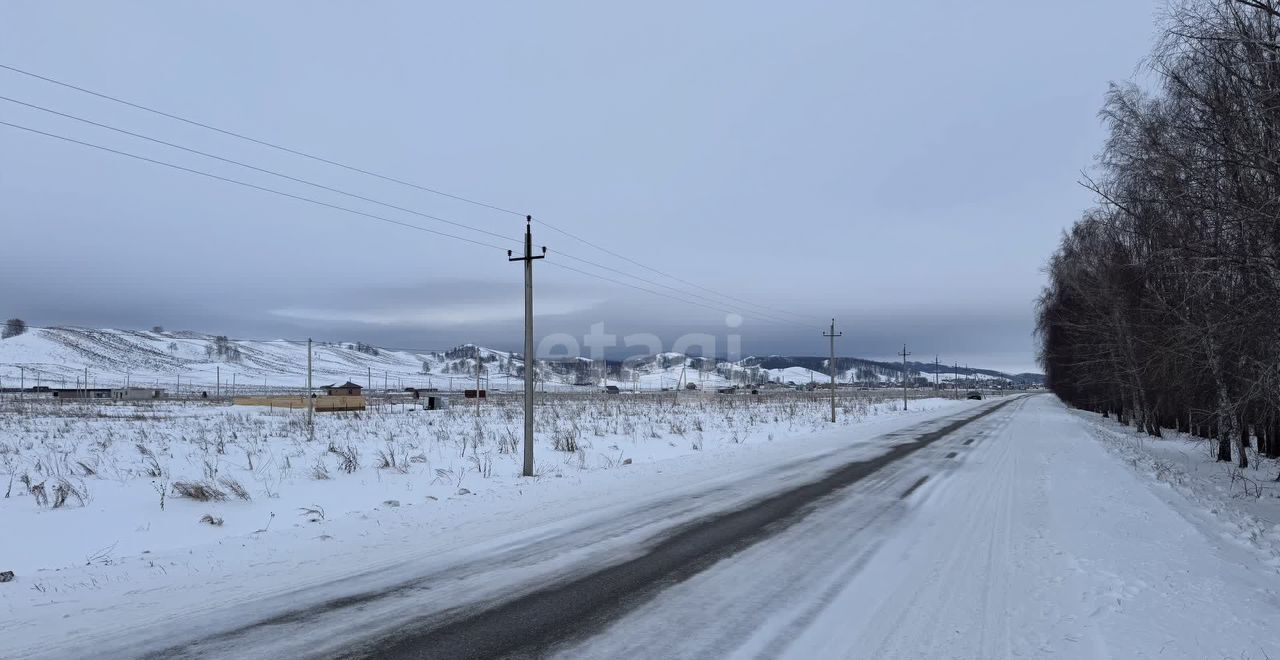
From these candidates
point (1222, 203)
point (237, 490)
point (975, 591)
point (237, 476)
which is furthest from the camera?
point (237, 476)

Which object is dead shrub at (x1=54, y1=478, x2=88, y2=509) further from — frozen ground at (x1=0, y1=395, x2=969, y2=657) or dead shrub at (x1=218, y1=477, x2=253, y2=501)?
dead shrub at (x1=218, y1=477, x2=253, y2=501)

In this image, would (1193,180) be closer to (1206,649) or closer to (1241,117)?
(1241,117)

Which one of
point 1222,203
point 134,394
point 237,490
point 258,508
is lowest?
point 134,394

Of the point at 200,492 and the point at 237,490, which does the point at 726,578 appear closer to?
the point at 237,490

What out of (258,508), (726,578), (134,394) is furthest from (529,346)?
(134,394)

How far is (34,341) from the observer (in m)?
165

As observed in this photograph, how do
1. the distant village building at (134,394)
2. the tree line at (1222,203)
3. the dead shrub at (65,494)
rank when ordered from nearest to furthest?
the tree line at (1222,203), the dead shrub at (65,494), the distant village building at (134,394)

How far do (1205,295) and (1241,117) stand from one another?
116 inches

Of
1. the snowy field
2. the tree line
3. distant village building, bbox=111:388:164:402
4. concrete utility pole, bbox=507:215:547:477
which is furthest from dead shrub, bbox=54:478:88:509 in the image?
distant village building, bbox=111:388:164:402

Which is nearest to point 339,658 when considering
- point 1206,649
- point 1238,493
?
point 1206,649

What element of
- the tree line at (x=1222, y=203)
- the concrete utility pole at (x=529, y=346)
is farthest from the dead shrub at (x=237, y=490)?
the tree line at (x=1222, y=203)

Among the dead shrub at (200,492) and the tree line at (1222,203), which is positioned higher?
the tree line at (1222,203)

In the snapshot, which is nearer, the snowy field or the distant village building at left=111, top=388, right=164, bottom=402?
the snowy field

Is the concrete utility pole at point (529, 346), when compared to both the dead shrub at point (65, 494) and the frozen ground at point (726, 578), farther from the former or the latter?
the dead shrub at point (65, 494)
